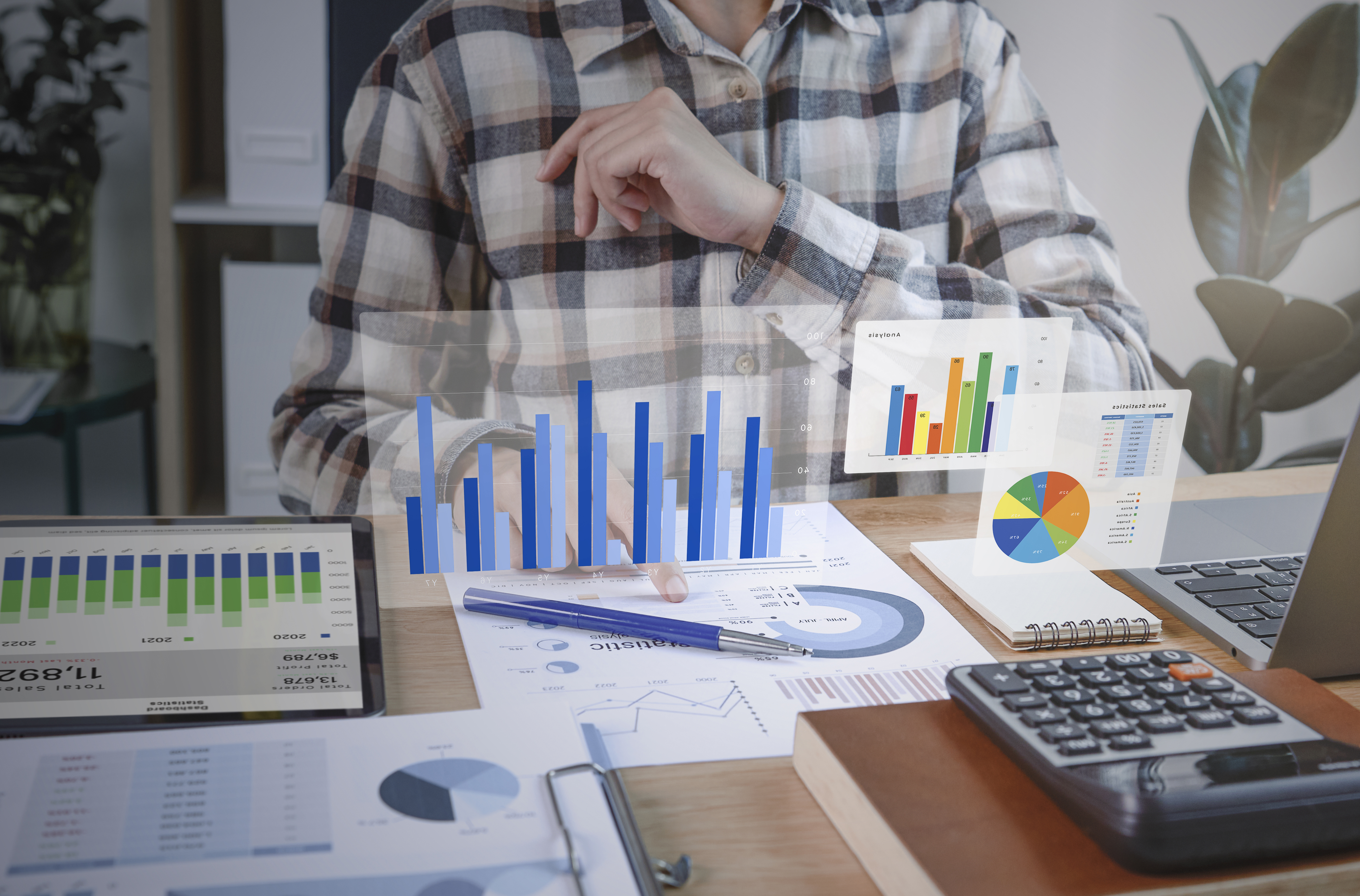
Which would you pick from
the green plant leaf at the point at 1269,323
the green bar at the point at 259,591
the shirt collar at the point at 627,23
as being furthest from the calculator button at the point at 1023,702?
the green plant leaf at the point at 1269,323

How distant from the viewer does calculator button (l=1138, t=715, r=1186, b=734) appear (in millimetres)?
412

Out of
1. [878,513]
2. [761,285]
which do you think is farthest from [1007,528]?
[761,285]

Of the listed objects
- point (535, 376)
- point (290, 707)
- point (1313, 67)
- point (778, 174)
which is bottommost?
point (290, 707)

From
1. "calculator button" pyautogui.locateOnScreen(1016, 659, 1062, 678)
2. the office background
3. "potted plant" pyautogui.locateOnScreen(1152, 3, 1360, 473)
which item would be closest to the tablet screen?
"calculator button" pyautogui.locateOnScreen(1016, 659, 1062, 678)

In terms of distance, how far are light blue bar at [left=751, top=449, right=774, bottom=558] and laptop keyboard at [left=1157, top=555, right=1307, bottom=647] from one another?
27 centimetres

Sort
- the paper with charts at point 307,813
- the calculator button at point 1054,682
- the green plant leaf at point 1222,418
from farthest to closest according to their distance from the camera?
the green plant leaf at point 1222,418, the calculator button at point 1054,682, the paper with charts at point 307,813

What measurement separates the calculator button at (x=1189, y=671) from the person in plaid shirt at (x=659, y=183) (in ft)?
0.99

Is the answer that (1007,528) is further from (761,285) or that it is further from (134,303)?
(134,303)

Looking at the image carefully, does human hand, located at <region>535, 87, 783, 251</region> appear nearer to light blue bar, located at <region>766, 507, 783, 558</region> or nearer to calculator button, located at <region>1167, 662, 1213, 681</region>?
light blue bar, located at <region>766, 507, 783, 558</region>

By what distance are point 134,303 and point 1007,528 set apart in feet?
6.24

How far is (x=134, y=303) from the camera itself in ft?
6.41

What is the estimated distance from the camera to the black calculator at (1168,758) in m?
0.36

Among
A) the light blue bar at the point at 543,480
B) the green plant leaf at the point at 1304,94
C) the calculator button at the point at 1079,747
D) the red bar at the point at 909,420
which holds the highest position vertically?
the green plant leaf at the point at 1304,94

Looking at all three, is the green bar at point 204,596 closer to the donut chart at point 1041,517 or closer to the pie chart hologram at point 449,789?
the pie chart hologram at point 449,789
